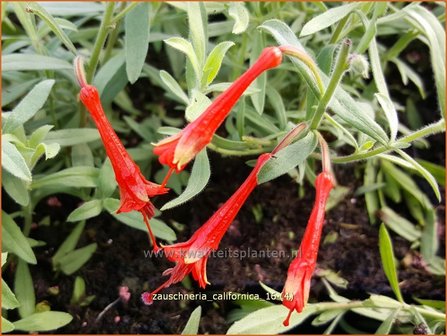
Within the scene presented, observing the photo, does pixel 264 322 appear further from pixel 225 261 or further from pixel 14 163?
pixel 14 163

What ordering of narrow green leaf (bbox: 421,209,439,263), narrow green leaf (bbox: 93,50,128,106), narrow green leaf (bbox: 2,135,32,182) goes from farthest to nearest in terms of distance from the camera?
narrow green leaf (bbox: 421,209,439,263)
narrow green leaf (bbox: 93,50,128,106)
narrow green leaf (bbox: 2,135,32,182)

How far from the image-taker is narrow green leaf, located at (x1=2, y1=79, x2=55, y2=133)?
1.07 m

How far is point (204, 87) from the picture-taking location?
1049 mm

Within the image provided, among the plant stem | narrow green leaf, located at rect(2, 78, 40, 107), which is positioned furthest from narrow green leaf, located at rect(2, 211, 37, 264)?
the plant stem

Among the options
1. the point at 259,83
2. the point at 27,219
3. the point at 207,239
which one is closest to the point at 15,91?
the point at 27,219

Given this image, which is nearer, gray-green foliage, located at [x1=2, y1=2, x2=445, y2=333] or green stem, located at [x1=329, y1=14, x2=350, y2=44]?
gray-green foliage, located at [x1=2, y1=2, x2=445, y2=333]

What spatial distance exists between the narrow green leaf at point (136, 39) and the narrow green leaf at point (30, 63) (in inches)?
4.7

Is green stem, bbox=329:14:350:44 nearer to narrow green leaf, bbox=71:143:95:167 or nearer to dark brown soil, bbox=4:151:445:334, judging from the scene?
dark brown soil, bbox=4:151:445:334

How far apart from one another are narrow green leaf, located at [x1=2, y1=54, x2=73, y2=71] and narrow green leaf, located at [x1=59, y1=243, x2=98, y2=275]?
1.12 feet

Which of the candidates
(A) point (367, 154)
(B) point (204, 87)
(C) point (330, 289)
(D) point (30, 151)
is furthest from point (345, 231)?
(D) point (30, 151)

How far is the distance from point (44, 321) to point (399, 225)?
2.50 feet

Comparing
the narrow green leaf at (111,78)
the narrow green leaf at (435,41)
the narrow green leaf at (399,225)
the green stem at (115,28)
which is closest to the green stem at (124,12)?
the green stem at (115,28)

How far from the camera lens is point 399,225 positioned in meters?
1.48

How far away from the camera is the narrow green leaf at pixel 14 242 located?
1.16m
